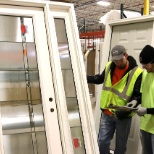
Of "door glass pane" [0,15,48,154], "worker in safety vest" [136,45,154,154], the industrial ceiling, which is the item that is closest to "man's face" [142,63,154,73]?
"worker in safety vest" [136,45,154,154]

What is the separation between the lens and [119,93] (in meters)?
2.53

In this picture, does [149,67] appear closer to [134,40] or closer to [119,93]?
[119,93]

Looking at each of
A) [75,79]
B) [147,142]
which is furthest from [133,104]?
[75,79]

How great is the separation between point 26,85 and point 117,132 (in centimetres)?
109

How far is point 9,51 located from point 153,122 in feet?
4.69

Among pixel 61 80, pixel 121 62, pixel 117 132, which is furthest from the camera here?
pixel 117 132

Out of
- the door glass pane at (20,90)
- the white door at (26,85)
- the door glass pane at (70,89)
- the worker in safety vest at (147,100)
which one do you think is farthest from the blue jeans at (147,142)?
the door glass pane at (20,90)

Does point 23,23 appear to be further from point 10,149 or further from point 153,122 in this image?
point 153,122

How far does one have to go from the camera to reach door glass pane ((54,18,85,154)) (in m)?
2.32

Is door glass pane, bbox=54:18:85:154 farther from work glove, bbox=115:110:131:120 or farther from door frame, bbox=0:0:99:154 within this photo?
work glove, bbox=115:110:131:120

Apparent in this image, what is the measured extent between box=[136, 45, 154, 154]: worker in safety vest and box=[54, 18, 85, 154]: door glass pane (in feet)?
1.90

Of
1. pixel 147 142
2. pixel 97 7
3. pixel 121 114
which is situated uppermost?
pixel 97 7

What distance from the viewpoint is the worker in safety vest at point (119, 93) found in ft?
8.07

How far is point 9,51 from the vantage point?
218 cm
